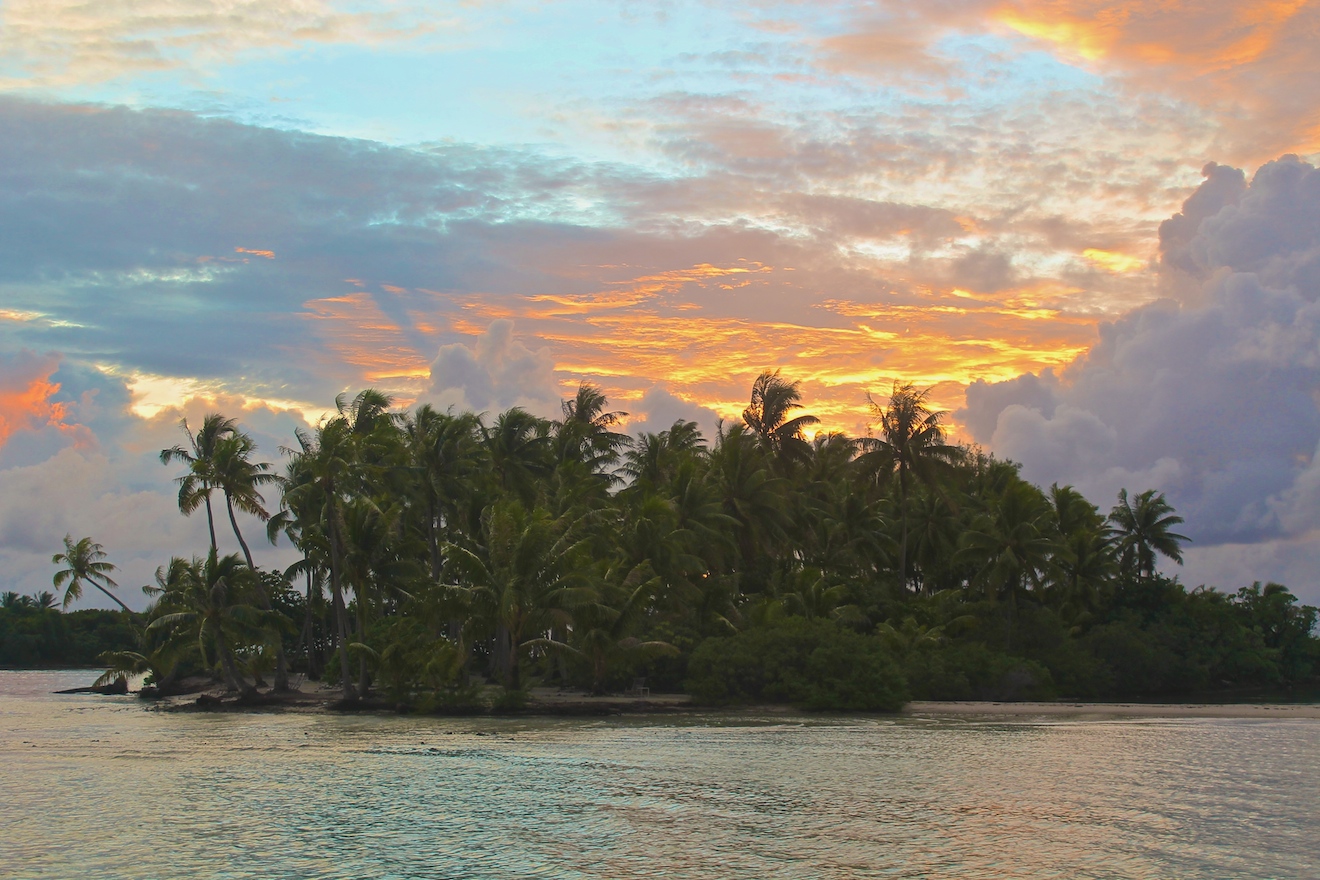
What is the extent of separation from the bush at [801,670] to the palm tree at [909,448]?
11579 mm

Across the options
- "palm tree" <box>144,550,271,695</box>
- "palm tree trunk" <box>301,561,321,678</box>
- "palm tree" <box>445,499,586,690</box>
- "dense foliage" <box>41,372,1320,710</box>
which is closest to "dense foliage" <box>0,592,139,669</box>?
"palm tree trunk" <box>301,561,321,678</box>

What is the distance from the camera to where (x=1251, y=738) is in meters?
26.5

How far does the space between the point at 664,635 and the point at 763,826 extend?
25.5m

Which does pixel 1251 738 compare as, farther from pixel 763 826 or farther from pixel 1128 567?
pixel 1128 567

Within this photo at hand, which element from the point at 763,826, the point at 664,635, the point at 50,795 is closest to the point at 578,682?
the point at 664,635

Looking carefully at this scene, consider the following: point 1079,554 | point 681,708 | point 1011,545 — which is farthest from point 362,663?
point 1079,554

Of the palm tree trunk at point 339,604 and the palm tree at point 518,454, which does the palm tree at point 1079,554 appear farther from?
the palm tree trunk at point 339,604

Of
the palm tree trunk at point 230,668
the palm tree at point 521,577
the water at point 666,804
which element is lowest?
the water at point 666,804

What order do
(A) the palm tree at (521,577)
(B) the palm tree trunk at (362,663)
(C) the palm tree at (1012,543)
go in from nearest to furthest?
(A) the palm tree at (521,577) → (B) the palm tree trunk at (362,663) → (C) the palm tree at (1012,543)

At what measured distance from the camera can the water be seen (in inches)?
482

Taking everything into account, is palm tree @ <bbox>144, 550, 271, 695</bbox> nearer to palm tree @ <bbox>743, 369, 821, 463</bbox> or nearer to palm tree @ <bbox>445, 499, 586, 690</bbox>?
palm tree @ <bbox>445, 499, 586, 690</bbox>

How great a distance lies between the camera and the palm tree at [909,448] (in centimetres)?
4744

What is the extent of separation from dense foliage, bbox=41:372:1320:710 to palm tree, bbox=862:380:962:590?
0.09 metres

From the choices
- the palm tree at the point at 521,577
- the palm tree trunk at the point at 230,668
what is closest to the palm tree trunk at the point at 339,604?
the palm tree at the point at 521,577
